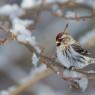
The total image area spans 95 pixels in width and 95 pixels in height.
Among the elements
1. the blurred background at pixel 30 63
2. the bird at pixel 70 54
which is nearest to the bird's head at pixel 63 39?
the bird at pixel 70 54

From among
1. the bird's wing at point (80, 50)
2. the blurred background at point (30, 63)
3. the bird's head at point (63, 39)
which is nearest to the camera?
the bird's head at point (63, 39)

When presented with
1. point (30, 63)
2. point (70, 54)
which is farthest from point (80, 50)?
point (30, 63)

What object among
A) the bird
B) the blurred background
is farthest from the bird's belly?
the blurred background

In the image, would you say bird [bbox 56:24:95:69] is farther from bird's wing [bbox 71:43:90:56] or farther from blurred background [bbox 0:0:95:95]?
blurred background [bbox 0:0:95:95]

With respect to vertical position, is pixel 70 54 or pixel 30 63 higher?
pixel 30 63

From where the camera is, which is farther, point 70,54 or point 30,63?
point 30,63

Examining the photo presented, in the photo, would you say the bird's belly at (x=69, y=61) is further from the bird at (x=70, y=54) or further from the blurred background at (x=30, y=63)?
the blurred background at (x=30, y=63)

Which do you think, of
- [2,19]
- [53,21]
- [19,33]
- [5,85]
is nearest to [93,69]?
[19,33]

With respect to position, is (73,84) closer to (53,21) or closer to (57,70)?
(57,70)

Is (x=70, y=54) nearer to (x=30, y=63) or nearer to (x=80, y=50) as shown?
(x=80, y=50)
